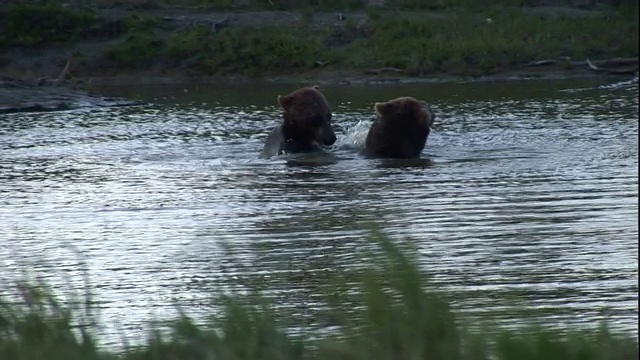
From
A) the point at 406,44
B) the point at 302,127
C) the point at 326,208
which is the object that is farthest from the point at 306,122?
the point at 406,44

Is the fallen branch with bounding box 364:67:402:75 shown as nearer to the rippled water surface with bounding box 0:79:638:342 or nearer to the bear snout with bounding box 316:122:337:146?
the rippled water surface with bounding box 0:79:638:342

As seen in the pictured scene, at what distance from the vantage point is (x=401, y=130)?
1227cm

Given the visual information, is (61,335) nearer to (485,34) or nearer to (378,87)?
(378,87)

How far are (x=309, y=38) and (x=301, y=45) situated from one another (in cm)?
50

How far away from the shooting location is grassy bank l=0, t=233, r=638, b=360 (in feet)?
14.2

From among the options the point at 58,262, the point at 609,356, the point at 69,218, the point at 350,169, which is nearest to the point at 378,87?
the point at 350,169

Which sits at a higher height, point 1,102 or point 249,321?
point 249,321

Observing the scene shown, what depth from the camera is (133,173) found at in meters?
11.6

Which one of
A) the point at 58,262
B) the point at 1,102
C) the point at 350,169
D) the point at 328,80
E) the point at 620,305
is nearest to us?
the point at 620,305

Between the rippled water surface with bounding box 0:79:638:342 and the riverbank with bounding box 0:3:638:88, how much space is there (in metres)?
7.08

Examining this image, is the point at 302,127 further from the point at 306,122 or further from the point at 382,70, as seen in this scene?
the point at 382,70

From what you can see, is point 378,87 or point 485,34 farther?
point 485,34

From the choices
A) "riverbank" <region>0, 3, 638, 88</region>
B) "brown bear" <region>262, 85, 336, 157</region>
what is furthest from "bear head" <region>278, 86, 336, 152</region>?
"riverbank" <region>0, 3, 638, 88</region>

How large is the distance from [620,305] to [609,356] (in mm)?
1582
